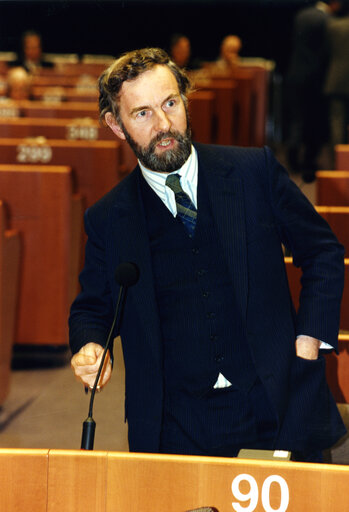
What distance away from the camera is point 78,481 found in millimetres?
1382

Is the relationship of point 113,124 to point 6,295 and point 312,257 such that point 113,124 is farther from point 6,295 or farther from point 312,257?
point 6,295

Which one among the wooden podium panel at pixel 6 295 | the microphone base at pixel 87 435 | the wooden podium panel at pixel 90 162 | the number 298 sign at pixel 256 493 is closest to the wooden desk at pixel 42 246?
the wooden podium panel at pixel 6 295

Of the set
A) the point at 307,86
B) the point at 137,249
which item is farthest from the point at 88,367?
the point at 307,86

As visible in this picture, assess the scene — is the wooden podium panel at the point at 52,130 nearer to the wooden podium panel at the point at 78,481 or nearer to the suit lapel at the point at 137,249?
the suit lapel at the point at 137,249

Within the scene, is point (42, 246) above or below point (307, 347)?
below

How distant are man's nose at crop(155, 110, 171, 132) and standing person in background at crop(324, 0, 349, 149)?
5.57 m

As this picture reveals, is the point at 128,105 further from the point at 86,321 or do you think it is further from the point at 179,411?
the point at 179,411

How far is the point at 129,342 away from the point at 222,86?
654 cm

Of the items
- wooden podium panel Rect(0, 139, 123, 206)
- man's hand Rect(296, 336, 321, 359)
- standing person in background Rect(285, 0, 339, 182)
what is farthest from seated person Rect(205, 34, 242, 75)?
man's hand Rect(296, 336, 321, 359)

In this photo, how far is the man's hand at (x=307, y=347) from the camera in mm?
1910

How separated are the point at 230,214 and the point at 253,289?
174 millimetres

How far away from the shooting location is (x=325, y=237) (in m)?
1.93

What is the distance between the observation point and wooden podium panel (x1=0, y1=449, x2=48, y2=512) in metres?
1.39

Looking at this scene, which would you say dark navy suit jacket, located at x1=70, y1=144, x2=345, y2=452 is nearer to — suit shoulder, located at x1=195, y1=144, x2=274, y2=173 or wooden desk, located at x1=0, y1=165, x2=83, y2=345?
suit shoulder, located at x1=195, y1=144, x2=274, y2=173
